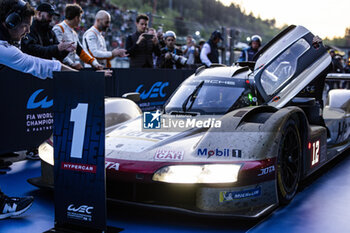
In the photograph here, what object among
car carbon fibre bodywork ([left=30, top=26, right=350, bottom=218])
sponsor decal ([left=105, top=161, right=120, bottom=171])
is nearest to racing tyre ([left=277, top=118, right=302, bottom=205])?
car carbon fibre bodywork ([left=30, top=26, right=350, bottom=218])

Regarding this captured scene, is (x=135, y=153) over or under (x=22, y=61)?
under

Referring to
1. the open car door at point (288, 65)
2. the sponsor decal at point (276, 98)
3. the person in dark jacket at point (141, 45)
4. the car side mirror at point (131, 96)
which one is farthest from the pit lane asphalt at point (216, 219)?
the person in dark jacket at point (141, 45)

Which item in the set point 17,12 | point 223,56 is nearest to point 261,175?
point 17,12

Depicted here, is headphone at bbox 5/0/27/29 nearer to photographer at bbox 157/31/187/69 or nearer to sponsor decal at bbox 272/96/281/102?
sponsor decal at bbox 272/96/281/102

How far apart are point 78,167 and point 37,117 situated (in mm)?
2997

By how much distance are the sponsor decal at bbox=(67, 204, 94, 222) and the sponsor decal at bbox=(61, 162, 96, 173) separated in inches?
Answer: 10.1

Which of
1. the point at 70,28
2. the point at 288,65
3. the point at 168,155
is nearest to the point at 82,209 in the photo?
the point at 168,155

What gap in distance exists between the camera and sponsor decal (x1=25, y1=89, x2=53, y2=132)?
18.3 feet

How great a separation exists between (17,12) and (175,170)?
1624 millimetres

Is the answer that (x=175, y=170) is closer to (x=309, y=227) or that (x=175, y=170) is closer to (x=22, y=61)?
(x=309, y=227)

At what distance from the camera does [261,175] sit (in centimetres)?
323

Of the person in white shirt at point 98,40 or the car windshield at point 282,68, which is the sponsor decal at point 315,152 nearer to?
the car windshield at point 282,68

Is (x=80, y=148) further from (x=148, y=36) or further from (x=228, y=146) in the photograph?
(x=148, y=36)

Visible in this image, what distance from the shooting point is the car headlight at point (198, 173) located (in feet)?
10.1
